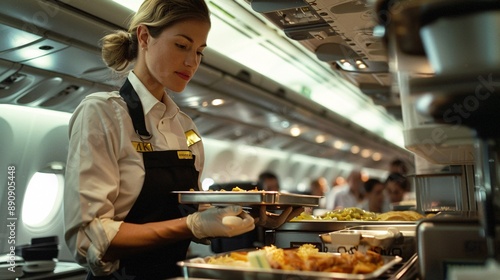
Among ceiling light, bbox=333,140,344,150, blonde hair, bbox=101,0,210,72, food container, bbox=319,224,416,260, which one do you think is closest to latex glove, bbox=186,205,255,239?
food container, bbox=319,224,416,260

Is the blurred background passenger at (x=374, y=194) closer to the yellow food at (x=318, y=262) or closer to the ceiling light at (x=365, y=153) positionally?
the ceiling light at (x=365, y=153)

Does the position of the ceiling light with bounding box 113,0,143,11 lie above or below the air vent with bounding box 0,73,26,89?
above

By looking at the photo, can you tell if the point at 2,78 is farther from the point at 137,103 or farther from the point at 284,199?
the point at 284,199

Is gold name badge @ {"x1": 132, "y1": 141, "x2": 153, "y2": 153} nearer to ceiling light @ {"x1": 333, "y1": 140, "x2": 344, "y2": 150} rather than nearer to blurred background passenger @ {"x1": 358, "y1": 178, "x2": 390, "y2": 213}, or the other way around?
blurred background passenger @ {"x1": 358, "y1": 178, "x2": 390, "y2": 213}

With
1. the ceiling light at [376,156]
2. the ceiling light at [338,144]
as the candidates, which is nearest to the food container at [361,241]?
the ceiling light at [338,144]

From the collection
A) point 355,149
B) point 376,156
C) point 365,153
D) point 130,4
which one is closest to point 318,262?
point 130,4

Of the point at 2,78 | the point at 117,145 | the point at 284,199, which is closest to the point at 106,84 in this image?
the point at 2,78

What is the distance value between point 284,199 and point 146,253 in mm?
650

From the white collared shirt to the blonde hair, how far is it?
0.23 m

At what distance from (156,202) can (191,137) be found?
505mm

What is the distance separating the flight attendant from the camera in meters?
1.84

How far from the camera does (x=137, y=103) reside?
7.15ft

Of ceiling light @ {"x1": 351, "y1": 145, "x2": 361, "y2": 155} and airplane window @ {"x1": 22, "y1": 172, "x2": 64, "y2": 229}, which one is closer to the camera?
airplane window @ {"x1": 22, "y1": 172, "x2": 64, "y2": 229}

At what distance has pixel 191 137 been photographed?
2.49 meters
